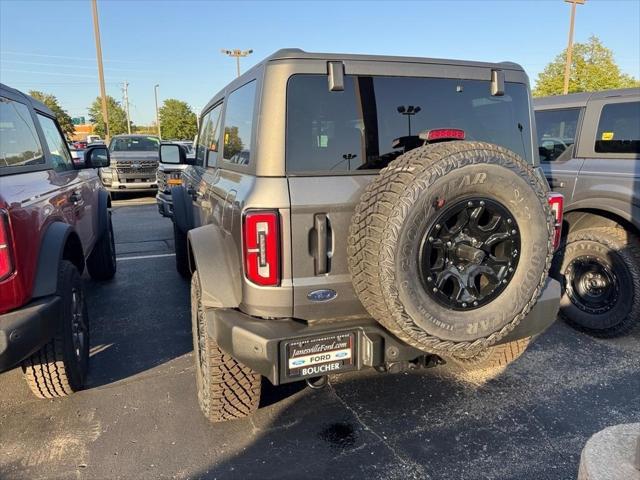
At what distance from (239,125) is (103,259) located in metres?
3.45

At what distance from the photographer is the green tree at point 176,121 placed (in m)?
58.6

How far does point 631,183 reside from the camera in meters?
3.79

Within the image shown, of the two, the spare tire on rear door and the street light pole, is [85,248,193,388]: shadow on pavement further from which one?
the street light pole

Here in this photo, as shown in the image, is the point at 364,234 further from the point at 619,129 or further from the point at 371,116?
the point at 619,129

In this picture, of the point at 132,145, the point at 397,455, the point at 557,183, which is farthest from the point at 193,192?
the point at 132,145

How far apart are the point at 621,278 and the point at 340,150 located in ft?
9.66

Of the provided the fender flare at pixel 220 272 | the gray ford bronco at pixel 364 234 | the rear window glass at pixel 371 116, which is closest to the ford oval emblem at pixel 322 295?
the gray ford bronco at pixel 364 234

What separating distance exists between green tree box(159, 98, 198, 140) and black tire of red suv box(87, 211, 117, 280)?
5522cm

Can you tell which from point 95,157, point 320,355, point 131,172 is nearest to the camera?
point 320,355

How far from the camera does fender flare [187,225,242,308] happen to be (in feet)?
7.86

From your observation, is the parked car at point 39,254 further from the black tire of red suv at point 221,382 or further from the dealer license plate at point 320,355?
the dealer license plate at point 320,355

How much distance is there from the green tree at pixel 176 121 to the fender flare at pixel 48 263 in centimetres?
5819

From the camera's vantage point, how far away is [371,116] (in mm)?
2457

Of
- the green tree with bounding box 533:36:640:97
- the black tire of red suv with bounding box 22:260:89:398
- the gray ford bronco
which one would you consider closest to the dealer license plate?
the gray ford bronco
